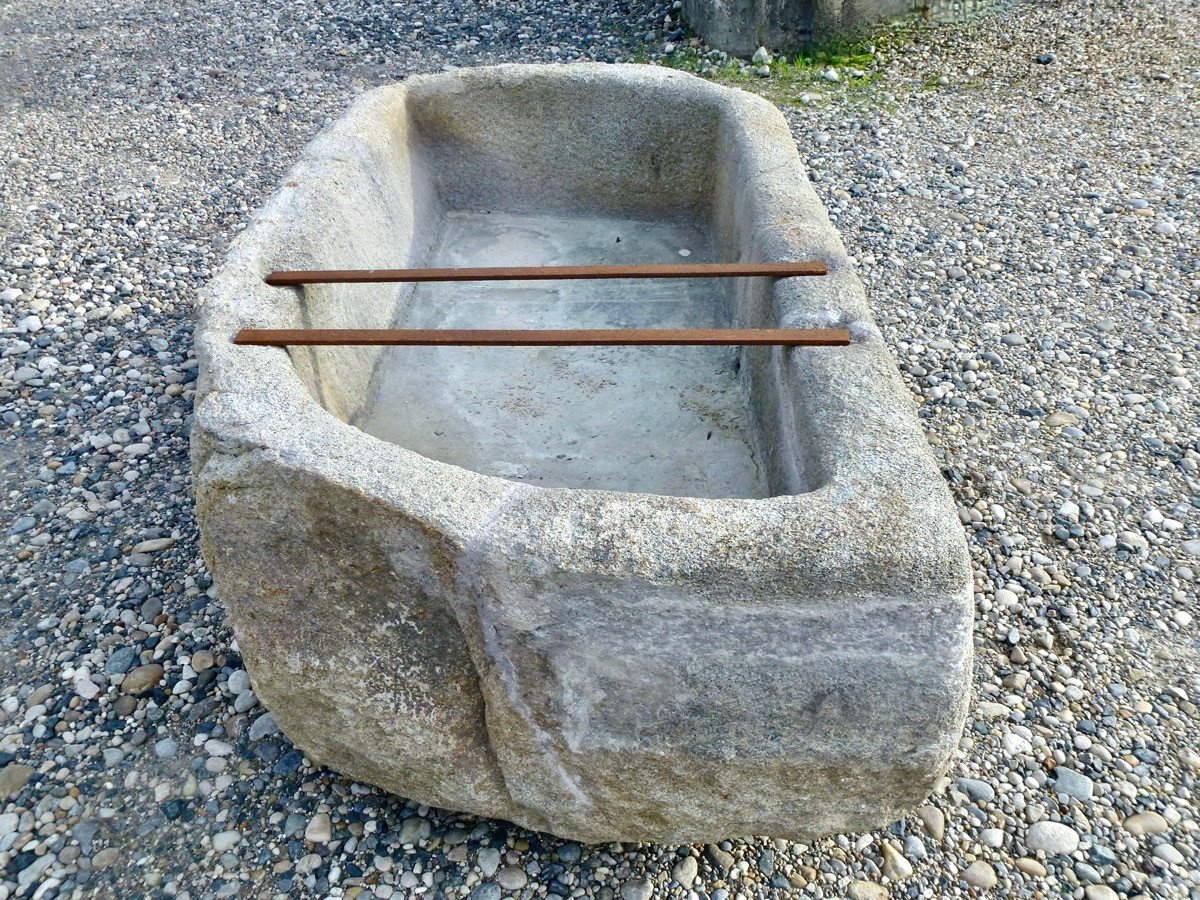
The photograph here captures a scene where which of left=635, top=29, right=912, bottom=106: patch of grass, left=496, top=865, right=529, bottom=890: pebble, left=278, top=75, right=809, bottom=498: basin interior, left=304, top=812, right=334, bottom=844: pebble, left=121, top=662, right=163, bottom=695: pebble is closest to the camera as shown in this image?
left=496, top=865, right=529, bottom=890: pebble

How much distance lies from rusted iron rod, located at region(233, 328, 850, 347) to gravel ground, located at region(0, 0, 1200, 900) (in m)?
1.09

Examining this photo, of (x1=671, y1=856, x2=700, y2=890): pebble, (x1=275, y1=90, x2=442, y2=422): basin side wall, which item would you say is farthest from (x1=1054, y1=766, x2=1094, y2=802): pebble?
(x1=275, y1=90, x2=442, y2=422): basin side wall

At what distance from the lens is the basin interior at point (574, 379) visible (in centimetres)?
295

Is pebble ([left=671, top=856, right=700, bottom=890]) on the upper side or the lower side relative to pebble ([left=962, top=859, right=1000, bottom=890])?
upper

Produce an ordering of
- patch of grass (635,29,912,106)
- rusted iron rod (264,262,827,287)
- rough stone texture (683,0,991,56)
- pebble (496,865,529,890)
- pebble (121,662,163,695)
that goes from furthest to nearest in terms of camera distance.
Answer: rough stone texture (683,0,991,56), patch of grass (635,29,912,106), pebble (121,662,163,695), rusted iron rod (264,262,827,287), pebble (496,865,529,890)

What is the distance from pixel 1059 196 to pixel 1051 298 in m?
1.03

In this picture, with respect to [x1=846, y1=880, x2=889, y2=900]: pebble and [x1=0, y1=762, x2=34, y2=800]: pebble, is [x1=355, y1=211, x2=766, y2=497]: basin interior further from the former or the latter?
[x1=0, y1=762, x2=34, y2=800]: pebble

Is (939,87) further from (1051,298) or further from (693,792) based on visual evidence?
(693,792)

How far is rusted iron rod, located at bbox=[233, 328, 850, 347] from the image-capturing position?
2.35m

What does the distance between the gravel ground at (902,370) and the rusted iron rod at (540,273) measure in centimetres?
114

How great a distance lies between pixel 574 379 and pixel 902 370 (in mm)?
1564

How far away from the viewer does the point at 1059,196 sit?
16.7 ft

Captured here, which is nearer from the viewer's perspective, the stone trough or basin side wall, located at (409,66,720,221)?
the stone trough

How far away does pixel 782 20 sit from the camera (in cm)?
634
